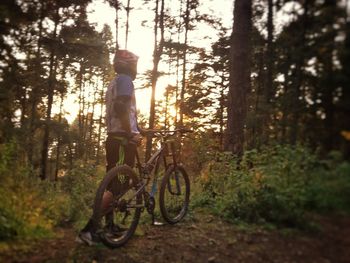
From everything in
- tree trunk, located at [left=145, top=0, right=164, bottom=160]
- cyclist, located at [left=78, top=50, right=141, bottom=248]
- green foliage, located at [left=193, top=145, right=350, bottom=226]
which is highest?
tree trunk, located at [left=145, top=0, right=164, bottom=160]

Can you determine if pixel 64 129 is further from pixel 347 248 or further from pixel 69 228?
pixel 347 248

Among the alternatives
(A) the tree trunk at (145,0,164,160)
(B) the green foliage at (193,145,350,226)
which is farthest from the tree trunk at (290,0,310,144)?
(A) the tree trunk at (145,0,164,160)

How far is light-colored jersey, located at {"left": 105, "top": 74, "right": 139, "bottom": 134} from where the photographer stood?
4758 millimetres

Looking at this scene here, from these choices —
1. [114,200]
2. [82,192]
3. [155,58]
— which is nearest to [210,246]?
[114,200]

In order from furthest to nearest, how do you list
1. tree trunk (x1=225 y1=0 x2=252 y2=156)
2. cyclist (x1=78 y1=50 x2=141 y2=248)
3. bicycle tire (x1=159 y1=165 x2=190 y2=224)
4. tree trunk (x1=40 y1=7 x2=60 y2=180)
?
tree trunk (x1=40 y1=7 x2=60 y2=180) < tree trunk (x1=225 y1=0 x2=252 y2=156) < bicycle tire (x1=159 y1=165 x2=190 y2=224) < cyclist (x1=78 y1=50 x2=141 y2=248)

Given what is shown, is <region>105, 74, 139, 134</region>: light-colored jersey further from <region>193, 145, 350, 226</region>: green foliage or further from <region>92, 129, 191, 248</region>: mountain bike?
<region>193, 145, 350, 226</region>: green foliage

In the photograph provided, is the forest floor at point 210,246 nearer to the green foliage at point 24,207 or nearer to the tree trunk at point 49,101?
the green foliage at point 24,207

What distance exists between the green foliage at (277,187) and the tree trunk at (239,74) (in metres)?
0.71

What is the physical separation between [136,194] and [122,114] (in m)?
1.24

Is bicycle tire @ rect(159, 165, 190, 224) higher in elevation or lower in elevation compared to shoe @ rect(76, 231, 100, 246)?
higher

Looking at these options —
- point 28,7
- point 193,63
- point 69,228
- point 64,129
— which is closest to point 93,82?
point 193,63

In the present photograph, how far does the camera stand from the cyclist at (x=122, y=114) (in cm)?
474

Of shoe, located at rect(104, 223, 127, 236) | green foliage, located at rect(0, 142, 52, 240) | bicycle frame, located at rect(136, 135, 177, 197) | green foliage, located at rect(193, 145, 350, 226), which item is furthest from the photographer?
bicycle frame, located at rect(136, 135, 177, 197)

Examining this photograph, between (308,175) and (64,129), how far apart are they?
52.1 ft
